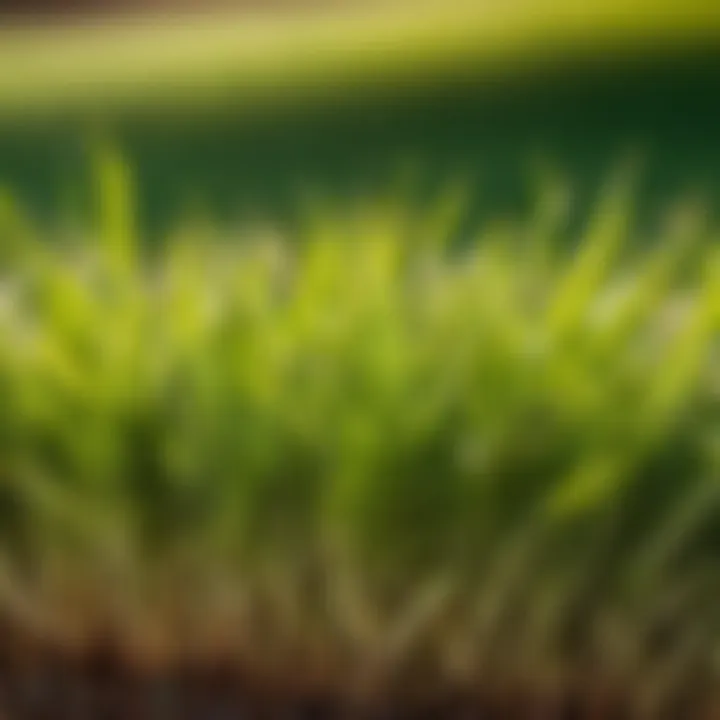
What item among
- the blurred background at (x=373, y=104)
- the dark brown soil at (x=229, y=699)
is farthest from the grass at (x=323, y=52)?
the dark brown soil at (x=229, y=699)

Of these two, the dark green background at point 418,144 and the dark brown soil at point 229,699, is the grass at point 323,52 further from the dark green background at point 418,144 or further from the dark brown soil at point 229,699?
the dark brown soil at point 229,699

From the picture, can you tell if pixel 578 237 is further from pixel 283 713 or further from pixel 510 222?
pixel 283 713

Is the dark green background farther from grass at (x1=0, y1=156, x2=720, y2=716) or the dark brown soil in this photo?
the dark brown soil

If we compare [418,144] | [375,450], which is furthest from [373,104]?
[375,450]

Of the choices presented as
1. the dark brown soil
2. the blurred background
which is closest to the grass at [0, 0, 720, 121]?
the blurred background

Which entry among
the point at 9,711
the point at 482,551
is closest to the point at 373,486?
the point at 482,551
